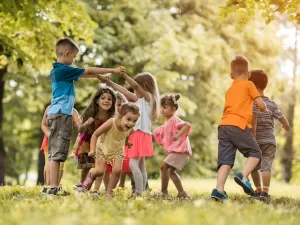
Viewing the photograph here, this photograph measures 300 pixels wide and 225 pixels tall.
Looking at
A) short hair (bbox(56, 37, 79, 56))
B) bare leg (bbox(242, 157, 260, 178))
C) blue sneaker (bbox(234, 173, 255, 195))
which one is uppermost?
short hair (bbox(56, 37, 79, 56))

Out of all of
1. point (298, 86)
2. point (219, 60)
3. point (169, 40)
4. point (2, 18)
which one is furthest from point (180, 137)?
point (298, 86)

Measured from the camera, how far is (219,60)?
67.9ft

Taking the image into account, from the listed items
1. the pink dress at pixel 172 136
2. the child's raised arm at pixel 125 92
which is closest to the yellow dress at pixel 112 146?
the child's raised arm at pixel 125 92

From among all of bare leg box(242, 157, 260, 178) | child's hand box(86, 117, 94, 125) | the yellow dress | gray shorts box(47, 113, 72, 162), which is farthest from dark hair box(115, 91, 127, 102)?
bare leg box(242, 157, 260, 178)

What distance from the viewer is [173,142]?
8578 millimetres

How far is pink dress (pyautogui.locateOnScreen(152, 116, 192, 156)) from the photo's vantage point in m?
8.46

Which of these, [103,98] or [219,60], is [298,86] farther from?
[103,98]

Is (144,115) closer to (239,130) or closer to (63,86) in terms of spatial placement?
(63,86)

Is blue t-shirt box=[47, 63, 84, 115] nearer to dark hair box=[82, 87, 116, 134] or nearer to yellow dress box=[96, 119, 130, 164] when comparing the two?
yellow dress box=[96, 119, 130, 164]

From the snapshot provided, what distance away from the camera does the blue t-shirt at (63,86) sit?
7.46 metres

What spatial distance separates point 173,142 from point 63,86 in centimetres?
196

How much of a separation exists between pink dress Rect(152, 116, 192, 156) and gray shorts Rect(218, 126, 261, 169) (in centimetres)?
99

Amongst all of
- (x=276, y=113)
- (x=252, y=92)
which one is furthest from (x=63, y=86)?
(x=276, y=113)

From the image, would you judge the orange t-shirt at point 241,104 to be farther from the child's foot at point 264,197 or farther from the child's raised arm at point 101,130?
the child's raised arm at point 101,130
